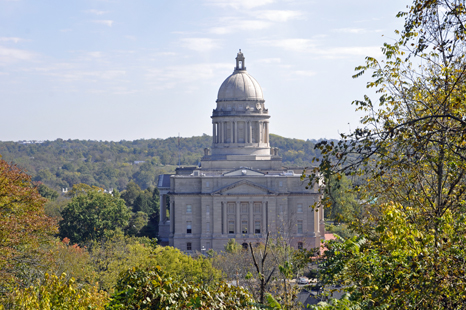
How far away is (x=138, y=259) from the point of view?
2040 inches

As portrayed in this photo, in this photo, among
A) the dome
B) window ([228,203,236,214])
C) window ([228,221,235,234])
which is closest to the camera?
window ([228,221,235,234])

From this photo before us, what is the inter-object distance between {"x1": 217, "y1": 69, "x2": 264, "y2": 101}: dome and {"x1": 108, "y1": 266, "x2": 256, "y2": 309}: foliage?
83043mm

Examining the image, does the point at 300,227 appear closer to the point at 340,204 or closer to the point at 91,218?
the point at 91,218

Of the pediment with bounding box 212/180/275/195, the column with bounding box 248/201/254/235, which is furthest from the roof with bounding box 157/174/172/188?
the column with bounding box 248/201/254/235

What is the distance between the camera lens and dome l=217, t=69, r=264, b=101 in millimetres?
99062

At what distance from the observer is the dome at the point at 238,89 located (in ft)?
325

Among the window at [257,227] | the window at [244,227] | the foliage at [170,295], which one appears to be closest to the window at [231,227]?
the window at [244,227]

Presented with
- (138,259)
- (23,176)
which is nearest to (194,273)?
(138,259)

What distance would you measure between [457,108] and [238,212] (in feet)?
227

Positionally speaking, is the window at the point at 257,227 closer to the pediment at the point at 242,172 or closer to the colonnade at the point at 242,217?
the colonnade at the point at 242,217

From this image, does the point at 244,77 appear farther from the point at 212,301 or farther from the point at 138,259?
the point at 212,301

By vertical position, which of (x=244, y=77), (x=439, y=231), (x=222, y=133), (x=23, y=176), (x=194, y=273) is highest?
(x=244, y=77)

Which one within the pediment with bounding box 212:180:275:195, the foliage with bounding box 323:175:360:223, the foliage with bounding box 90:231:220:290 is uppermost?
the pediment with bounding box 212:180:275:195

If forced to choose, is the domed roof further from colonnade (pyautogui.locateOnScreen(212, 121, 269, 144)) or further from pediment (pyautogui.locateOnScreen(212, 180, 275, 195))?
pediment (pyautogui.locateOnScreen(212, 180, 275, 195))
